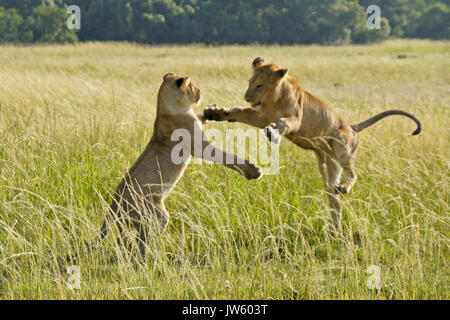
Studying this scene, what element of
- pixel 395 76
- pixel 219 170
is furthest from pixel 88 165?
pixel 395 76

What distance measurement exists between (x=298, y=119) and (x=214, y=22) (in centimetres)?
5703

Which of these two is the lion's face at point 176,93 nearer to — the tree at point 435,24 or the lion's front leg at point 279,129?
the lion's front leg at point 279,129

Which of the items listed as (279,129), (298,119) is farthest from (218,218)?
(298,119)

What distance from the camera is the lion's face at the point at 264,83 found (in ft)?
16.0

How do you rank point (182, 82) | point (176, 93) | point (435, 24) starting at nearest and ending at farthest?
point (182, 82)
point (176, 93)
point (435, 24)

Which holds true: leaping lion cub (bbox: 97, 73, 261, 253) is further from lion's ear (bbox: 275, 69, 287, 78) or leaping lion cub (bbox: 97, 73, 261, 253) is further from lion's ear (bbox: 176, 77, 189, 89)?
lion's ear (bbox: 275, 69, 287, 78)

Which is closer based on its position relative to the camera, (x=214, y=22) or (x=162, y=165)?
(x=162, y=165)

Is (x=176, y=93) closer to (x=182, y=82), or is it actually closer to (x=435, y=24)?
(x=182, y=82)

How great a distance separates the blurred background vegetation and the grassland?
143 feet

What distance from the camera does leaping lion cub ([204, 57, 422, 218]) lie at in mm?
4902

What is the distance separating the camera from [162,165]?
16.2 ft

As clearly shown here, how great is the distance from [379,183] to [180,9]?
5577cm

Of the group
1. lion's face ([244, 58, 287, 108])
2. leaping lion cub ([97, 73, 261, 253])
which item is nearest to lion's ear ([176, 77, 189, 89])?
leaping lion cub ([97, 73, 261, 253])

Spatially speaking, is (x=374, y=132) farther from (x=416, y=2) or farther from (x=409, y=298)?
(x=416, y=2)
